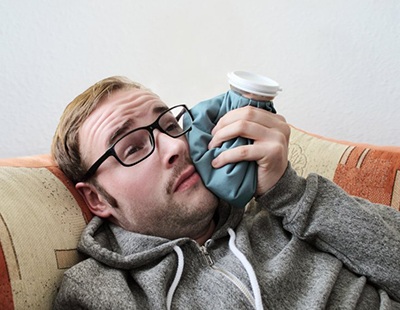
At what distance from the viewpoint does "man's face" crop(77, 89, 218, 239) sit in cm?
102

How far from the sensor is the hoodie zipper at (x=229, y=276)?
2.93 ft

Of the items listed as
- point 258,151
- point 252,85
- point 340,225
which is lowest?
point 340,225

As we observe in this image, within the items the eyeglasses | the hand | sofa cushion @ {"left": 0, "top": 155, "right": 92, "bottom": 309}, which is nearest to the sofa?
sofa cushion @ {"left": 0, "top": 155, "right": 92, "bottom": 309}

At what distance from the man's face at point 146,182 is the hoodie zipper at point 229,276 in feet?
0.22

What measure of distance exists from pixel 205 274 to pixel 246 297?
0.33 feet

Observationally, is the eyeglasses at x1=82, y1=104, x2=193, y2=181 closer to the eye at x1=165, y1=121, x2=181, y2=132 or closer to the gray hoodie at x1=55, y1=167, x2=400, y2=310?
the eye at x1=165, y1=121, x2=181, y2=132

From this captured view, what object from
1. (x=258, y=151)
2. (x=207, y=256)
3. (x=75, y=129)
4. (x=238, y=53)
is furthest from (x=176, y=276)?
(x=238, y=53)

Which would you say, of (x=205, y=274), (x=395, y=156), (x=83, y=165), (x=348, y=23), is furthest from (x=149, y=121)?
(x=348, y=23)

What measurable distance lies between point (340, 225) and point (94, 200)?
0.53 m

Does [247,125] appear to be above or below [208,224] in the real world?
above

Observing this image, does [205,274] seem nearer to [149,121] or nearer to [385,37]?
[149,121]

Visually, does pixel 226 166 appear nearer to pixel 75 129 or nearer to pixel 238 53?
pixel 75 129

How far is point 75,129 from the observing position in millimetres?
1107

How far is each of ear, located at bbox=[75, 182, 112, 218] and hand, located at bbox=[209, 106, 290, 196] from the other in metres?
0.26
